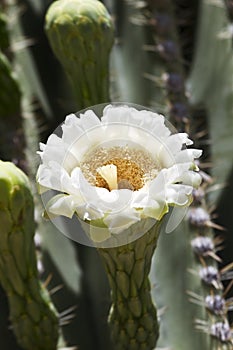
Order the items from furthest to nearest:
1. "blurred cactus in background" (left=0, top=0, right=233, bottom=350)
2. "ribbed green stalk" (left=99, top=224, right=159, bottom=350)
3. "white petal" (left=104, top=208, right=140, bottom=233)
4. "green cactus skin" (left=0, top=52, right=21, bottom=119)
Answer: "green cactus skin" (left=0, top=52, right=21, bottom=119) → "blurred cactus in background" (left=0, top=0, right=233, bottom=350) → "ribbed green stalk" (left=99, top=224, right=159, bottom=350) → "white petal" (left=104, top=208, right=140, bottom=233)

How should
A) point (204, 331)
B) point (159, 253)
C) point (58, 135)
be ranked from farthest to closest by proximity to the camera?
point (159, 253) → point (204, 331) → point (58, 135)

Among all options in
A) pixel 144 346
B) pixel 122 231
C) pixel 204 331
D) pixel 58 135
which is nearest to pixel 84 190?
pixel 122 231

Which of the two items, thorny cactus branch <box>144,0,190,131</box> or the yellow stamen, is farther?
thorny cactus branch <box>144,0,190,131</box>

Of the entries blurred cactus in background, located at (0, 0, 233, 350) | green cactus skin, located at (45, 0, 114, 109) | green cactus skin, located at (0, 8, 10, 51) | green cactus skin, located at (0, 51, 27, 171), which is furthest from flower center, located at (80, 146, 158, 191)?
green cactus skin, located at (0, 8, 10, 51)

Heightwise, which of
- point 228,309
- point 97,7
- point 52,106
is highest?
point 97,7

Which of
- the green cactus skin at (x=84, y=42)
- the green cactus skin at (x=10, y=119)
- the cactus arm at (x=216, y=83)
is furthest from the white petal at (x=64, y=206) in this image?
the cactus arm at (x=216, y=83)

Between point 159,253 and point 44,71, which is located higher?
point 44,71

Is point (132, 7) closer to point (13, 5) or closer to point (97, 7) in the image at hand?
point (13, 5)

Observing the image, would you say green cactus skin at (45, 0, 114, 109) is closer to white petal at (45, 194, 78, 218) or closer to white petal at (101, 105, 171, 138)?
white petal at (101, 105, 171, 138)
